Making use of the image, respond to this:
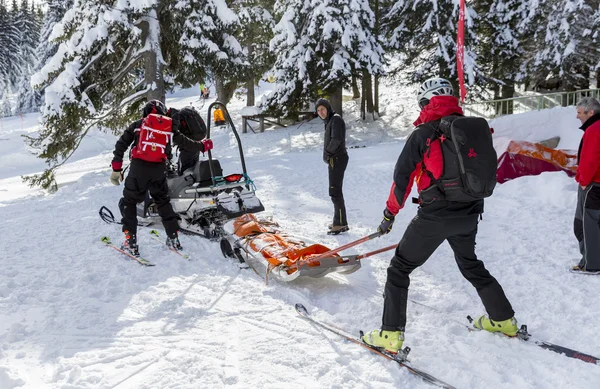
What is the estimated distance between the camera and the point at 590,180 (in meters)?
4.63

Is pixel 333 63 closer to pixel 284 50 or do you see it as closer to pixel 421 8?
pixel 284 50

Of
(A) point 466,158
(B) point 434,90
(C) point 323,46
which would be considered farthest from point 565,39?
(A) point 466,158

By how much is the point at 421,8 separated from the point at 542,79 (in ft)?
22.3

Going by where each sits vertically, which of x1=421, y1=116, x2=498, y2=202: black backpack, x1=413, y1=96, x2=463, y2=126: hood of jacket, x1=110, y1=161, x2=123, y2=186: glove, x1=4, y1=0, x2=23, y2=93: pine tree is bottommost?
x1=110, y1=161, x2=123, y2=186: glove

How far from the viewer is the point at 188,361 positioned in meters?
3.23

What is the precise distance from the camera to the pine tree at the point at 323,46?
17.2 m

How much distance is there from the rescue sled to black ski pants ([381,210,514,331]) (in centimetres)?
50

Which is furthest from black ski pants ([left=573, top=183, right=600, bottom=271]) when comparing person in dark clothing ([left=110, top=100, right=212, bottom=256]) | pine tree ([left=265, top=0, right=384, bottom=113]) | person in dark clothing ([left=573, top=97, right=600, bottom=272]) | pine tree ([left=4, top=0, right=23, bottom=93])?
pine tree ([left=4, top=0, right=23, bottom=93])

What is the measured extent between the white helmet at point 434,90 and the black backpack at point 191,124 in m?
4.18

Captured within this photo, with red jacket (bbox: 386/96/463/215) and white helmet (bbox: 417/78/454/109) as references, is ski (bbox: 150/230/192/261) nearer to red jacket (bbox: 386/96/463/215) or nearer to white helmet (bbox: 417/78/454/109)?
red jacket (bbox: 386/96/463/215)

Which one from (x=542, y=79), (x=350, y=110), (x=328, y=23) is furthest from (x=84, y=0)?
(x=542, y=79)

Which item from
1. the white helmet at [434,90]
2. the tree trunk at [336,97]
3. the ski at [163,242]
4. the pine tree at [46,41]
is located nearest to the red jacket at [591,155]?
the white helmet at [434,90]

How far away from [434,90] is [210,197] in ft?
13.3

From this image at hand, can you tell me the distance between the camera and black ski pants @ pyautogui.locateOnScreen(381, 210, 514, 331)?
3.22 meters
